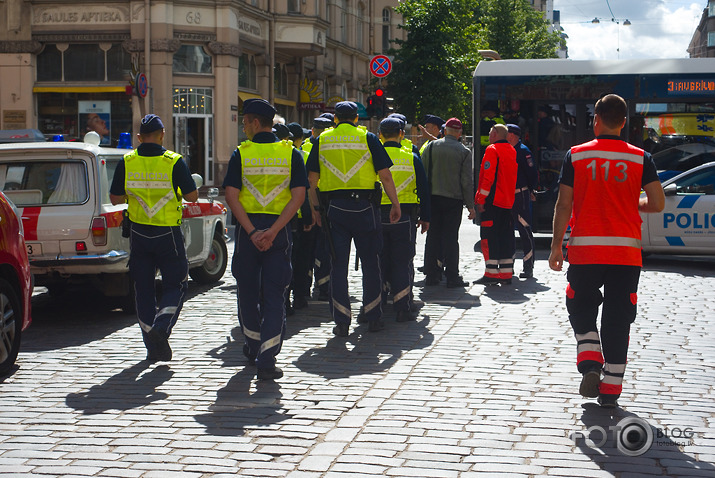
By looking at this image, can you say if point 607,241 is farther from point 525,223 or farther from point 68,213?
point 525,223

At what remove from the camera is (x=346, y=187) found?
8328 mm

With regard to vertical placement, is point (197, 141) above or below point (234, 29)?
below

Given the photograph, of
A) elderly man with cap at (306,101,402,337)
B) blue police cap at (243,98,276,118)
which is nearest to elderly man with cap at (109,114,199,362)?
blue police cap at (243,98,276,118)

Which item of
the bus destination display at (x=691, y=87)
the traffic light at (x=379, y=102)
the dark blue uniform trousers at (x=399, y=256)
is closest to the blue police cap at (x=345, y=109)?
the dark blue uniform trousers at (x=399, y=256)

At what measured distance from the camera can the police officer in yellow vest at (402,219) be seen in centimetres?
919

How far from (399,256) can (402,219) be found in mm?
380

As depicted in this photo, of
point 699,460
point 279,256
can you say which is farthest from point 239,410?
point 699,460

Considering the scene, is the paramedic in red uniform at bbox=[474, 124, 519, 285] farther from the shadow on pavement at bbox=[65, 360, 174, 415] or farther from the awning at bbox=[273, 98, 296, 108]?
the awning at bbox=[273, 98, 296, 108]

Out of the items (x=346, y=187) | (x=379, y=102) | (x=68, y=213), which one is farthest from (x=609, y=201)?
(x=379, y=102)

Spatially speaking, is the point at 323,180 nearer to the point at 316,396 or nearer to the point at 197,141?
the point at 316,396

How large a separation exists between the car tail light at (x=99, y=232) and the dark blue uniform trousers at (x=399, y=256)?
2448 mm

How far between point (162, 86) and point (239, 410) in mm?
26197

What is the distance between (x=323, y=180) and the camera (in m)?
8.47

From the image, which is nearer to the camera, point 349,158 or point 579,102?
point 349,158
